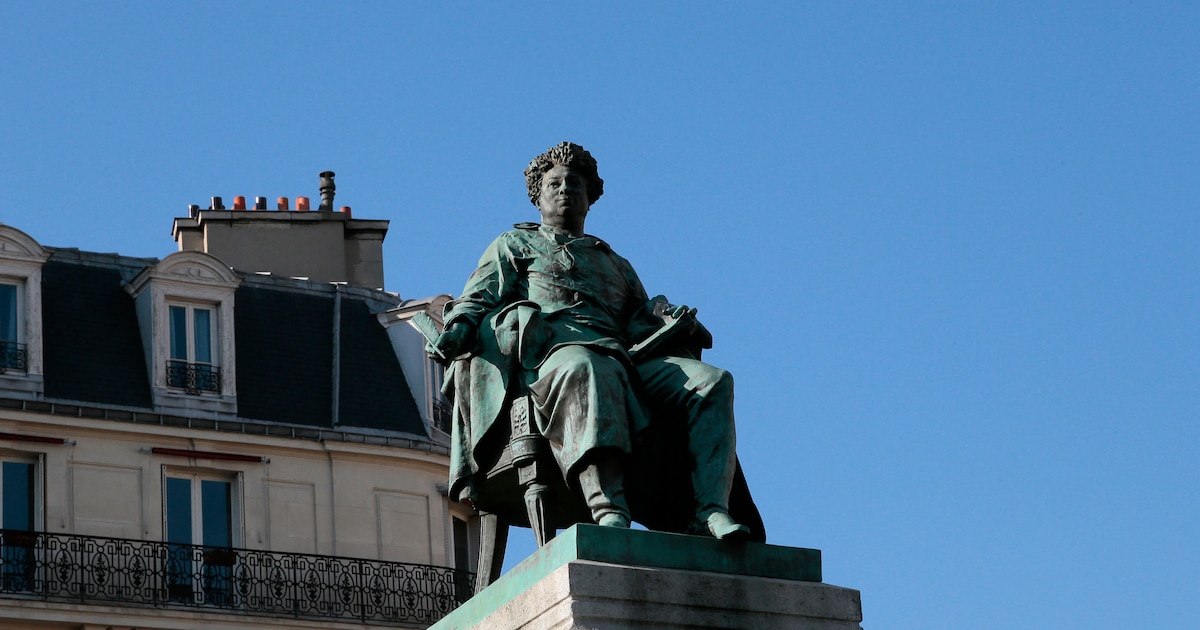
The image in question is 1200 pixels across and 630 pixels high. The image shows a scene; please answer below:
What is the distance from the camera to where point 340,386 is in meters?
25.6

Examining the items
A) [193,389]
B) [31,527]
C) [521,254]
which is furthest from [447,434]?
[521,254]

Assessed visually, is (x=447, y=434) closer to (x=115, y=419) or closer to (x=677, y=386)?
(x=115, y=419)

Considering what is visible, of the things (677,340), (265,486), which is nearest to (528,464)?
(677,340)

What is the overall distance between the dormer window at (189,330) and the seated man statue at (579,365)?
1544cm

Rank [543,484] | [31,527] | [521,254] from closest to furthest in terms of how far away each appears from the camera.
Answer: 1. [543,484]
2. [521,254]
3. [31,527]

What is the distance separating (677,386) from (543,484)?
62 cm

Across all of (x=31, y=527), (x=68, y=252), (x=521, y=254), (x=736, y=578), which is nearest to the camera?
(x=736, y=578)

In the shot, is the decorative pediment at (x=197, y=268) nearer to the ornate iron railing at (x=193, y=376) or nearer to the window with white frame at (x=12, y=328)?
the ornate iron railing at (x=193, y=376)

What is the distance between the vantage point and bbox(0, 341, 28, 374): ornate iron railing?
936 inches

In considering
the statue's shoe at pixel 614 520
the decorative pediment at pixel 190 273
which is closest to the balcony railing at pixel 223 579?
the decorative pediment at pixel 190 273

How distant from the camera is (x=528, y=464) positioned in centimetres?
893

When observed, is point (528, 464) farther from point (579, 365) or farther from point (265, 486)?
point (265, 486)

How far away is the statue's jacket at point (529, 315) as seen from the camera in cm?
910

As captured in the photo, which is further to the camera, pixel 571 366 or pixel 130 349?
pixel 130 349
